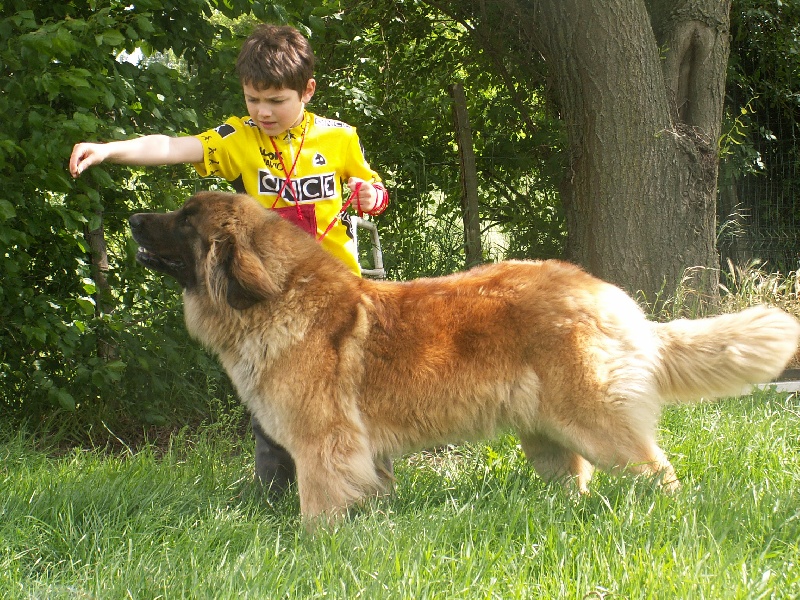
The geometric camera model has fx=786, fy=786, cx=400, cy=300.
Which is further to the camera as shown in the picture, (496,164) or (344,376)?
(496,164)

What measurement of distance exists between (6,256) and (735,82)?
23.3ft

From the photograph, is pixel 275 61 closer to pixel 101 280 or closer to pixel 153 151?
pixel 153 151

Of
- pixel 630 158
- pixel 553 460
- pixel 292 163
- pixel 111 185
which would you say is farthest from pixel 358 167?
pixel 630 158

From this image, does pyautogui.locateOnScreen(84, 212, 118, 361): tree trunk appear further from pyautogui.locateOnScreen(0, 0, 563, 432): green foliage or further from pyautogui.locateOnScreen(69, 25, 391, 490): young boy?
pyautogui.locateOnScreen(69, 25, 391, 490): young boy

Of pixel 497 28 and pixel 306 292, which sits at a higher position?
pixel 497 28

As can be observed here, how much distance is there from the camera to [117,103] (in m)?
4.30

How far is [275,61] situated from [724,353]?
2.22 meters

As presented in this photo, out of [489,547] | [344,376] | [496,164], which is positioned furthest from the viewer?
[496,164]

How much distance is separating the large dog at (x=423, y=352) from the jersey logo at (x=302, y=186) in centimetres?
13

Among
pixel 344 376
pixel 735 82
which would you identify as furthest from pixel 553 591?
pixel 735 82

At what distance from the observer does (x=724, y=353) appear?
10.5 ft

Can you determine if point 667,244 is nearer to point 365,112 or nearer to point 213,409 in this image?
point 365,112

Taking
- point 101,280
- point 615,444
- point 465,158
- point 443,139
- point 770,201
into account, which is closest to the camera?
point 615,444

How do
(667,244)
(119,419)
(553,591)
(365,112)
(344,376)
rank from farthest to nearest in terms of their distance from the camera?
1. (365,112)
2. (667,244)
3. (119,419)
4. (344,376)
5. (553,591)
